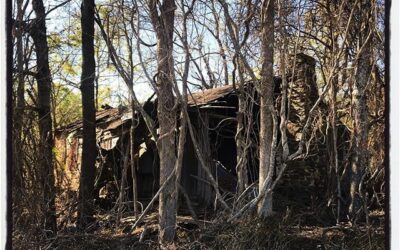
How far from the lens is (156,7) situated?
5.31 m

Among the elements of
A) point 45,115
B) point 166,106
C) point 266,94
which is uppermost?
point 266,94

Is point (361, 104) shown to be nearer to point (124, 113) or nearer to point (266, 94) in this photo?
point (266, 94)

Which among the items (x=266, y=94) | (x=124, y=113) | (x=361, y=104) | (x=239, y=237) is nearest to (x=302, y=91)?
(x=361, y=104)

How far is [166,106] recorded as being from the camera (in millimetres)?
5418

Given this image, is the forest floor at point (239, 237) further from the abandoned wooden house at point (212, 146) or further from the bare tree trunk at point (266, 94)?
the abandoned wooden house at point (212, 146)

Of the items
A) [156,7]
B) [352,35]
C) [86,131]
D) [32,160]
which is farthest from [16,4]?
[352,35]

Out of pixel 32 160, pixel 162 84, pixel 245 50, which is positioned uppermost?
pixel 245 50

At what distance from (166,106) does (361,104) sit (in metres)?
2.48

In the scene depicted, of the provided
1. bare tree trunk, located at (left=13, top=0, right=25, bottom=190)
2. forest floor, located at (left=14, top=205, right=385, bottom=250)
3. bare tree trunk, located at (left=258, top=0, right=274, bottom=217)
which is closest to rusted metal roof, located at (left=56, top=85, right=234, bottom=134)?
bare tree trunk, located at (left=258, top=0, right=274, bottom=217)

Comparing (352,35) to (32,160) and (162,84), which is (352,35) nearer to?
(162,84)

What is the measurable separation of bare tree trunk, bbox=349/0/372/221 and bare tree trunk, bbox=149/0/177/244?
2.12 metres

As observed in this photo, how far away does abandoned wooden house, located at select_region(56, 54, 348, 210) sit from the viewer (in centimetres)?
792

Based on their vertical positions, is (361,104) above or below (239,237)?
above

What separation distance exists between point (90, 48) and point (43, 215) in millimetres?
2953
